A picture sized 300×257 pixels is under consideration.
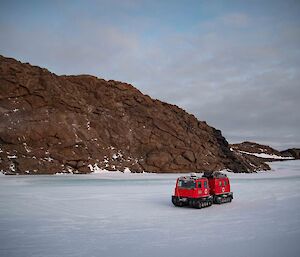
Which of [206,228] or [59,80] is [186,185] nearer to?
[206,228]

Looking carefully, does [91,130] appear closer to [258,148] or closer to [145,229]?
[145,229]

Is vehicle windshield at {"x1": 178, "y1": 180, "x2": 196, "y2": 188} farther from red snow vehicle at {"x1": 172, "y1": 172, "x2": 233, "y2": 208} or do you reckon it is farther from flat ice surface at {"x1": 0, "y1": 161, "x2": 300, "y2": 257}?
flat ice surface at {"x1": 0, "y1": 161, "x2": 300, "y2": 257}

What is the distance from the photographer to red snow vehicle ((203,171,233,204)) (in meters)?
18.2

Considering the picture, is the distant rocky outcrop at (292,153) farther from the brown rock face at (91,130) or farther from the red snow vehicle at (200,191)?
the red snow vehicle at (200,191)

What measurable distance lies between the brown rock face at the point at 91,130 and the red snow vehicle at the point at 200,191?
29.9 metres

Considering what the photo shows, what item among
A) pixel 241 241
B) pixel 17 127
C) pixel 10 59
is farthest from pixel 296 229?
pixel 10 59

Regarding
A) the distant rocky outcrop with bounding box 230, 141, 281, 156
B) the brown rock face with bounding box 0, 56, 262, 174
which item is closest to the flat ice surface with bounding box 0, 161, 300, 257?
the brown rock face with bounding box 0, 56, 262, 174

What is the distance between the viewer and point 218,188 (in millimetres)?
18438

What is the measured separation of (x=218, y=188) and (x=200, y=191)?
2.30 m

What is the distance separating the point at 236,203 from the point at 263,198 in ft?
9.46

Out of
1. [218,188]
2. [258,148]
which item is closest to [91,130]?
[218,188]

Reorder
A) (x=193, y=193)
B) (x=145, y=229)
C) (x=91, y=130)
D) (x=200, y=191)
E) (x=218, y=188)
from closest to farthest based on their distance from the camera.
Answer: (x=145, y=229) < (x=193, y=193) < (x=200, y=191) < (x=218, y=188) < (x=91, y=130)

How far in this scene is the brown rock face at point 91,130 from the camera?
45562 millimetres

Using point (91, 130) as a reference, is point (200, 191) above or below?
below
